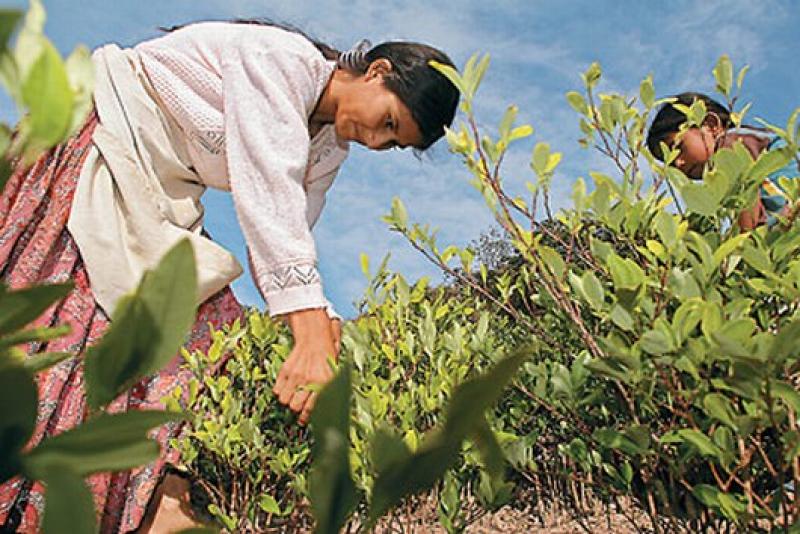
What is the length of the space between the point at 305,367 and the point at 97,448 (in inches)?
71.9

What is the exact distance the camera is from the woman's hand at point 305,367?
214cm

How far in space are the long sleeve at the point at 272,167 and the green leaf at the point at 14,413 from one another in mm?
1896

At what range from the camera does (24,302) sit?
40 cm

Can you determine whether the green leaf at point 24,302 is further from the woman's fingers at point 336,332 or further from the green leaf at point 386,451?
the woman's fingers at point 336,332

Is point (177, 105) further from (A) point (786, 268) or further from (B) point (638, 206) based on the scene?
(A) point (786, 268)

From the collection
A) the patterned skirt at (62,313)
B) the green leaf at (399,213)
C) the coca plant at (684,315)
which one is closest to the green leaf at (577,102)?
the coca plant at (684,315)

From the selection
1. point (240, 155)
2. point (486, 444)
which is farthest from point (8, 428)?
point (240, 155)

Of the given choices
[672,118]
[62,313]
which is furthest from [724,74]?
[62,313]

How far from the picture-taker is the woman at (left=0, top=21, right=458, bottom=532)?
7.50ft

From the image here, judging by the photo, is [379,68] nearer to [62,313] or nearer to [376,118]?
[376,118]

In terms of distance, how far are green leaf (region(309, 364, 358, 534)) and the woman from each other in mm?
1805

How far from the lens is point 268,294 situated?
226 centimetres

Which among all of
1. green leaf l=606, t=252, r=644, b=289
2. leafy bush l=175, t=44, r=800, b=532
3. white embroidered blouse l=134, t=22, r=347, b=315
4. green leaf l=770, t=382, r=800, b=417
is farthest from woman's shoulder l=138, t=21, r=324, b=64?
green leaf l=770, t=382, r=800, b=417

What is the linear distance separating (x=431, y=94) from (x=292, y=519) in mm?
1442
